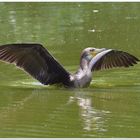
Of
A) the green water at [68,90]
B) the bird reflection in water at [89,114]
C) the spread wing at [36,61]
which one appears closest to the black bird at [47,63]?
the spread wing at [36,61]

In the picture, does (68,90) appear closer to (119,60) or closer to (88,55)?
(88,55)

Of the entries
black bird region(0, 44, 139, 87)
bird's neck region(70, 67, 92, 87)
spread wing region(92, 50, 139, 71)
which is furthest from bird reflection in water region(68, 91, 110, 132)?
spread wing region(92, 50, 139, 71)

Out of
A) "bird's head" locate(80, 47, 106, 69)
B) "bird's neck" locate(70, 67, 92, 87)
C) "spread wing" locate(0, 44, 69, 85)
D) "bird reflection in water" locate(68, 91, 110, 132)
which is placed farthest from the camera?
"bird's head" locate(80, 47, 106, 69)

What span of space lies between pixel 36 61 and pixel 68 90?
0.50 metres

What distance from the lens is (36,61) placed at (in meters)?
9.20

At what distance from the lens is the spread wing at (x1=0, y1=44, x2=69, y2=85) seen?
9047mm

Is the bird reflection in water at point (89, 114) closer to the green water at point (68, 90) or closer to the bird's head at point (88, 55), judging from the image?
the green water at point (68, 90)

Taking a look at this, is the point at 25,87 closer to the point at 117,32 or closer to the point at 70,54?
the point at 70,54

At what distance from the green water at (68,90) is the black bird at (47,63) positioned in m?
0.13

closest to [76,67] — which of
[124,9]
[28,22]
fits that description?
[28,22]

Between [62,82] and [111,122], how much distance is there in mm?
1876

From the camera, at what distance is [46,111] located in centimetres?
795

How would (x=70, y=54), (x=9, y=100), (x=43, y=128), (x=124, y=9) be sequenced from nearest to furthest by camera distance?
(x=43, y=128)
(x=9, y=100)
(x=70, y=54)
(x=124, y=9)

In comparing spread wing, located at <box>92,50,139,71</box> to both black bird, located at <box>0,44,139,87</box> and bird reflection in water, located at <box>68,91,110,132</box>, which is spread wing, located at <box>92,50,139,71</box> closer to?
black bird, located at <box>0,44,139,87</box>
